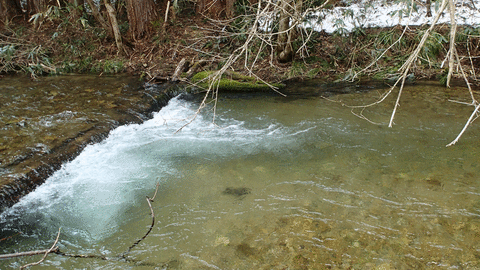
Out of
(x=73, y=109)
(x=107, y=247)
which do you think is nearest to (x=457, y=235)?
(x=107, y=247)

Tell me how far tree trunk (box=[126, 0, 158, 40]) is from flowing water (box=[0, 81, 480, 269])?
18.5 feet

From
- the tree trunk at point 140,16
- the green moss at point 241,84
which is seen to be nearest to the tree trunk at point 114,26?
the tree trunk at point 140,16

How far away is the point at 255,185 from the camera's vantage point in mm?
4215

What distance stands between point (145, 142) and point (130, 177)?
1.19 metres

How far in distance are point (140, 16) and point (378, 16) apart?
289 inches

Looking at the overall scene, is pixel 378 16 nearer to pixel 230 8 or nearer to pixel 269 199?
pixel 230 8

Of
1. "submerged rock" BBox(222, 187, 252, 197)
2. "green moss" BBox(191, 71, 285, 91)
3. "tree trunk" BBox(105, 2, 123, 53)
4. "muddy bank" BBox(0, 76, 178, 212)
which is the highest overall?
"tree trunk" BBox(105, 2, 123, 53)

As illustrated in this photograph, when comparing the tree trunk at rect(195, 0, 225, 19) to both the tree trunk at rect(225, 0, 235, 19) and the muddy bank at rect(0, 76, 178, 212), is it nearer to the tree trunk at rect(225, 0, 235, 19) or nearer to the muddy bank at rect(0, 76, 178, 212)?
the tree trunk at rect(225, 0, 235, 19)

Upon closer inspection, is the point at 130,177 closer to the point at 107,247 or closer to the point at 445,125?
the point at 107,247

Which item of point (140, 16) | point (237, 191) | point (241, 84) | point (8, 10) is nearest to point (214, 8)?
point (140, 16)

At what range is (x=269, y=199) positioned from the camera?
3912 mm

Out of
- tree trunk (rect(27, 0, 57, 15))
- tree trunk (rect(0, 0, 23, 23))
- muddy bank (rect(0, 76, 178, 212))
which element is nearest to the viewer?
muddy bank (rect(0, 76, 178, 212))

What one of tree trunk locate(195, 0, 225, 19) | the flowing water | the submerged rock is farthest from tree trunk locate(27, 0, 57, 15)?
the submerged rock

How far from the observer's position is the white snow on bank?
895 cm
